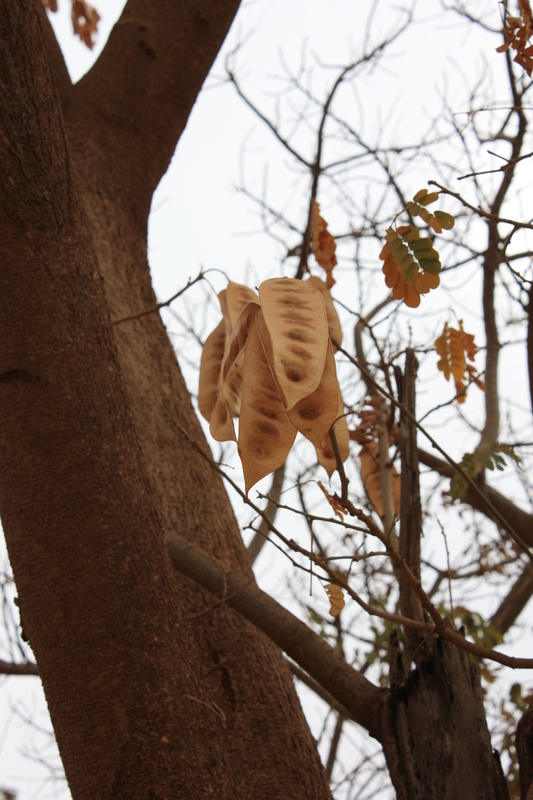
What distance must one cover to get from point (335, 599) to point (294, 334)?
1.95ft

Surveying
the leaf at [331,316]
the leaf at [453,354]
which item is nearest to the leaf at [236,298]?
the leaf at [331,316]

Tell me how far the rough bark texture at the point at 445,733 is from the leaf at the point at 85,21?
10.7 ft

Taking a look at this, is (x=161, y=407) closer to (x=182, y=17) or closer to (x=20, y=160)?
(x=20, y=160)

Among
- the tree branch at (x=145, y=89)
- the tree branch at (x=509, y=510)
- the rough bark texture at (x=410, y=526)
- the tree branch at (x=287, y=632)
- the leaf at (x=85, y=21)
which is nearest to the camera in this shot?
the tree branch at (x=287, y=632)

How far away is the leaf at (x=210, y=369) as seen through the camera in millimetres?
1459

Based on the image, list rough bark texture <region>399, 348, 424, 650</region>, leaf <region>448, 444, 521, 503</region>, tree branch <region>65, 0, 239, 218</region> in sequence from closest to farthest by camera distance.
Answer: rough bark texture <region>399, 348, 424, 650</region>
leaf <region>448, 444, 521, 503</region>
tree branch <region>65, 0, 239, 218</region>

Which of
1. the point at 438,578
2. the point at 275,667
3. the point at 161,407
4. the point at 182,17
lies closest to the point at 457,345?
the point at 161,407

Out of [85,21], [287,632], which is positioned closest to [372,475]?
[287,632]

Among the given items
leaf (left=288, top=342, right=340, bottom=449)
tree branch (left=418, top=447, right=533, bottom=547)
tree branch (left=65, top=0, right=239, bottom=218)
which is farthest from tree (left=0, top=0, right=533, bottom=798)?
tree branch (left=65, top=0, right=239, bottom=218)

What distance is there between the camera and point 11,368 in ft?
4.03

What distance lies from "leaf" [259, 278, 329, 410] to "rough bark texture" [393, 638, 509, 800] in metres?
0.88

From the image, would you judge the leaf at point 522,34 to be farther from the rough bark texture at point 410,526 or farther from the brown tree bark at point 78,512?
the brown tree bark at point 78,512

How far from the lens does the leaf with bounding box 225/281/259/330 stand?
134 cm

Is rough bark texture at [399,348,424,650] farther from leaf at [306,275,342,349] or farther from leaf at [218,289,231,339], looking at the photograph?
leaf at [218,289,231,339]
